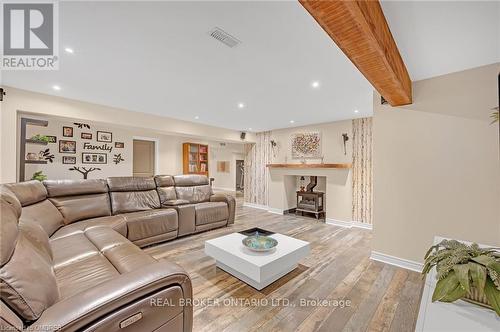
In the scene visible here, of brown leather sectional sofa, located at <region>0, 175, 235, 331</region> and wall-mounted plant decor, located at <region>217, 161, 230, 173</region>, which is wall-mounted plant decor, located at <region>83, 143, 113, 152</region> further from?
wall-mounted plant decor, located at <region>217, 161, 230, 173</region>

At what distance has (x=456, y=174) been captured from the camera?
222 cm

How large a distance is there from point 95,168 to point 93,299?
490 cm

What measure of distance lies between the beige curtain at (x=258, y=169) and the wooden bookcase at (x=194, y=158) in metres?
1.59

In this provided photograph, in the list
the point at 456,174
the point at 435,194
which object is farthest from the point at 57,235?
the point at 456,174

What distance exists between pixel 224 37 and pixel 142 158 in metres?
5.74

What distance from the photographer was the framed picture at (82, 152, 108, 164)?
459 cm

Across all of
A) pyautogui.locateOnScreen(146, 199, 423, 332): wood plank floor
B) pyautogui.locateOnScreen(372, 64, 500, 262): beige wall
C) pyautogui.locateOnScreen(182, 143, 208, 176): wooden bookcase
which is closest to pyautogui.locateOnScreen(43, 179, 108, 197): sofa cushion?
pyautogui.locateOnScreen(146, 199, 423, 332): wood plank floor

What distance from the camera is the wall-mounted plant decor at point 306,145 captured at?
4.98 metres

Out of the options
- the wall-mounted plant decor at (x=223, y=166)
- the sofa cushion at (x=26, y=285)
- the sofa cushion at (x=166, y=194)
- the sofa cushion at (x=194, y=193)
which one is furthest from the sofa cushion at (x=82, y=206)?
the wall-mounted plant decor at (x=223, y=166)

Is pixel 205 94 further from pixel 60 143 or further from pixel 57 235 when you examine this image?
pixel 60 143

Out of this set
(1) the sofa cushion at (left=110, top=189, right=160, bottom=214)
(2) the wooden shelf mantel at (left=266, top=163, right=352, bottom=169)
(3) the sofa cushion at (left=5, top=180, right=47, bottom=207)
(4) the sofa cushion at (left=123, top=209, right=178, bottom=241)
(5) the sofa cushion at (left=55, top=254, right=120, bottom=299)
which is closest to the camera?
(5) the sofa cushion at (left=55, top=254, right=120, bottom=299)

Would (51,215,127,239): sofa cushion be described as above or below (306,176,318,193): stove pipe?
below

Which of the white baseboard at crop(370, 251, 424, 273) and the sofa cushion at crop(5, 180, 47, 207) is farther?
the white baseboard at crop(370, 251, 424, 273)

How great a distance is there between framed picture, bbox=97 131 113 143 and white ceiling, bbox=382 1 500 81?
5.66 m
